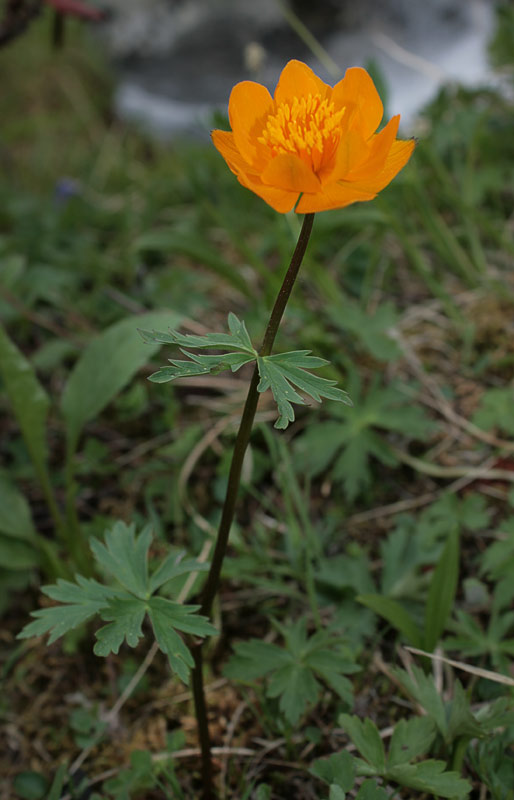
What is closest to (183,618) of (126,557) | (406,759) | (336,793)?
(126,557)

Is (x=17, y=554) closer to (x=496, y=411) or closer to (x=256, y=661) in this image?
(x=256, y=661)

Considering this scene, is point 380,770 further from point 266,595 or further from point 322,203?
point 322,203

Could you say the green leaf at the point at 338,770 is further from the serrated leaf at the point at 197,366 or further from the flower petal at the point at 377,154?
the flower petal at the point at 377,154

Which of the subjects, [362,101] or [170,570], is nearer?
[362,101]

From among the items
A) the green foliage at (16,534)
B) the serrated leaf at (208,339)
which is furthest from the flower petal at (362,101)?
the green foliage at (16,534)

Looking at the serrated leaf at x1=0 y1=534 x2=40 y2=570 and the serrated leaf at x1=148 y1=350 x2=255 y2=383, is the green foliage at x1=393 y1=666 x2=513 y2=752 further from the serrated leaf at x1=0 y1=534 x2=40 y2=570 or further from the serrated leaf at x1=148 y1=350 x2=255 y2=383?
the serrated leaf at x1=0 y1=534 x2=40 y2=570

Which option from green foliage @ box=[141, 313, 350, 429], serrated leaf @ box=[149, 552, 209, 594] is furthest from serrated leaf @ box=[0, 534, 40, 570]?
green foliage @ box=[141, 313, 350, 429]

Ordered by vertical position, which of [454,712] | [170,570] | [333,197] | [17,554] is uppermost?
[333,197]
